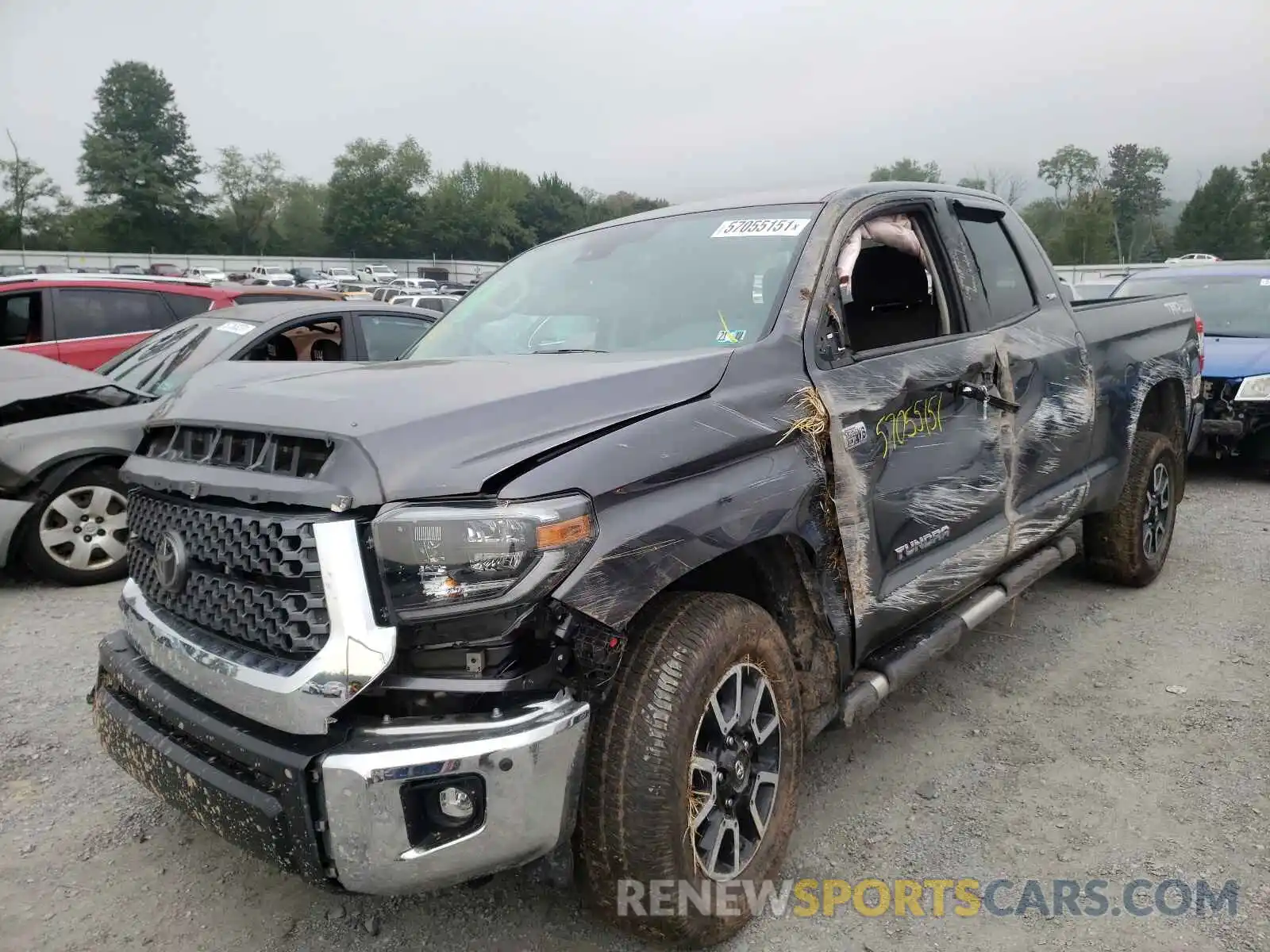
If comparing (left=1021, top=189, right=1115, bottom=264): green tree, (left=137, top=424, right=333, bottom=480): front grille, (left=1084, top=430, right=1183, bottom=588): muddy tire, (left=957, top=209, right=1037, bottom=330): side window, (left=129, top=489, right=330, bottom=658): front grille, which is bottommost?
(left=1084, top=430, right=1183, bottom=588): muddy tire

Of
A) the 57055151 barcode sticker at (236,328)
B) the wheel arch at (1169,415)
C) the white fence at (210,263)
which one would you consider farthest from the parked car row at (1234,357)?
the white fence at (210,263)

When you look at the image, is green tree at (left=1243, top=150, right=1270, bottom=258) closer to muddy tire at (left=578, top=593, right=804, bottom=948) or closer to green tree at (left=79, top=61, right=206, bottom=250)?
muddy tire at (left=578, top=593, right=804, bottom=948)

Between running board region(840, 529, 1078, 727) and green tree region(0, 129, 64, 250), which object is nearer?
running board region(840, 529, 1078, 727)

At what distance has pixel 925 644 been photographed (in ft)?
10.2

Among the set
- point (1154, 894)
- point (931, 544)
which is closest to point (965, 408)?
point (931, 544)

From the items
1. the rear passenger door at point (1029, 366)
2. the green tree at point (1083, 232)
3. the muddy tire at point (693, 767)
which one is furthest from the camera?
the green tree at point (1083, 232)

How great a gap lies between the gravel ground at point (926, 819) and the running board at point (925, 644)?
0.40 m

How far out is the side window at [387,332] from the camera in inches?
257

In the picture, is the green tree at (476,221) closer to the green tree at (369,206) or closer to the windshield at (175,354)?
the green tree at (369,206)

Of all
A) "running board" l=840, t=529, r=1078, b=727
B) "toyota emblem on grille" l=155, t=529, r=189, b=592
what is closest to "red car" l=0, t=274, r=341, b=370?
"toyota emblem on grille" l=155, t=529, r=189, b=592

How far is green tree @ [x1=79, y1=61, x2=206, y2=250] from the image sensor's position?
7862 cm

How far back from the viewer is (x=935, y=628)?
3.21 meters

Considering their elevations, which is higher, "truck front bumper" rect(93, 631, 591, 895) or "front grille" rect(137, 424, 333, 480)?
"front grille" rect(137, 424, 333, 480)

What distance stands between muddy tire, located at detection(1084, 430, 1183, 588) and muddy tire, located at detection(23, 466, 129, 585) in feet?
17.9
